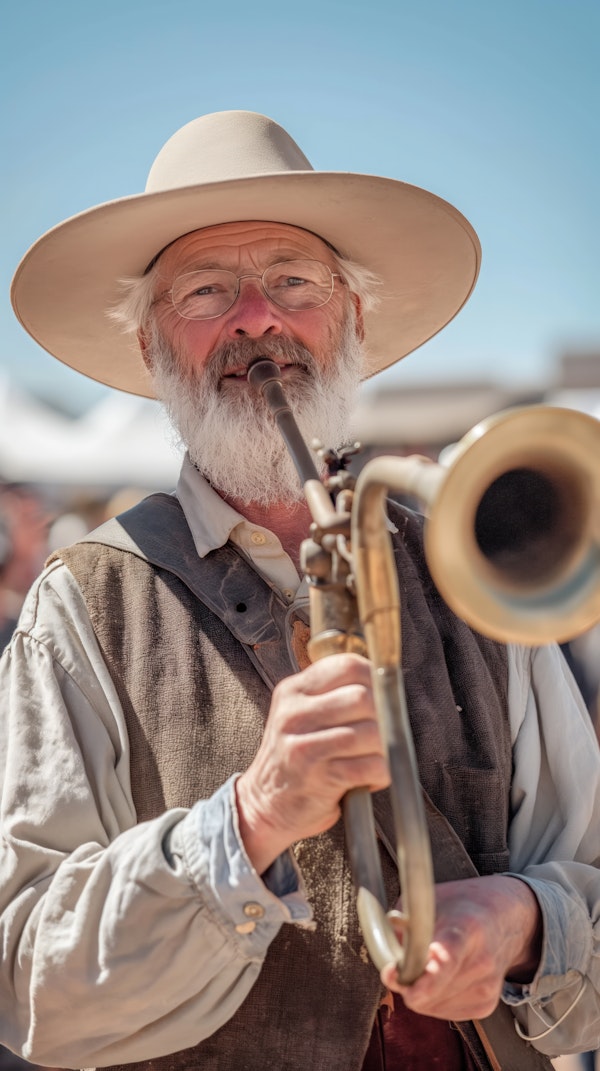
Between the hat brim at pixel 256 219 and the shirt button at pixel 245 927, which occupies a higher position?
the hat brim at pixel 256 219

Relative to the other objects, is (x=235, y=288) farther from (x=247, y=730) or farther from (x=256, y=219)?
(x=247, y=730)

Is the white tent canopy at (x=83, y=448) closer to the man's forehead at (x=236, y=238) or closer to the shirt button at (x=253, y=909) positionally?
the man's forehead at (x=236, y=238)

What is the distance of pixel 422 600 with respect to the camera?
2.35 metres

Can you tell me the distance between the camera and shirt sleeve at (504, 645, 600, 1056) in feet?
6.51

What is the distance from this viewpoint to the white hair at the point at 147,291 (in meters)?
2.72

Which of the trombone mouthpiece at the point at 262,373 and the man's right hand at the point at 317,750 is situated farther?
the trombone mouthpiece at the point at 262,373

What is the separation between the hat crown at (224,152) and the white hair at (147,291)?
231mm

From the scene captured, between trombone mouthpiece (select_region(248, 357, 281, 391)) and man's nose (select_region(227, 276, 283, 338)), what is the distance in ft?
0.29

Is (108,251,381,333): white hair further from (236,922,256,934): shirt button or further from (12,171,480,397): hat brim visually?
(236,922,256,934): shirt button

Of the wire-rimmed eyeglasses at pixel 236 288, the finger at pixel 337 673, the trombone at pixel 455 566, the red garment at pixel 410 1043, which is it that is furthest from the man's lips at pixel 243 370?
the red garment at pixel 410 1043

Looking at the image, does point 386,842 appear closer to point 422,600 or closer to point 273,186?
point 422,600

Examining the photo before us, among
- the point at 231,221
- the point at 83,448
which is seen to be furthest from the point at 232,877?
the point at 83,448

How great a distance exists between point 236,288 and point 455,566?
1.37m

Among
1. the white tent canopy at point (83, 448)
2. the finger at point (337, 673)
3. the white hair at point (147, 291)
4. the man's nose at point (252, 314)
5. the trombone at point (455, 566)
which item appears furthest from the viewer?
the white tent canopy at point (83, 448)
